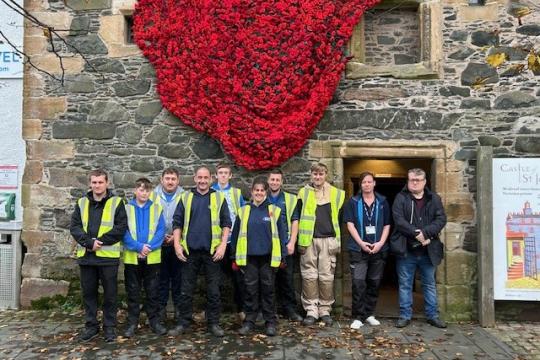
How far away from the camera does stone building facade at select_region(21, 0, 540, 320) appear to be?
20.5 ft

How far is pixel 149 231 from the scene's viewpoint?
527 centimetres

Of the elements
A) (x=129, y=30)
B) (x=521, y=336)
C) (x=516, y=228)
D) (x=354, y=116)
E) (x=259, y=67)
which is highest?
(x=129, y=30)

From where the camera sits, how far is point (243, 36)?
20.1 ft

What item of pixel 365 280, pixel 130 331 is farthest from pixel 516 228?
pixel 130 331

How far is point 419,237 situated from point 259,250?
1928 millimetres

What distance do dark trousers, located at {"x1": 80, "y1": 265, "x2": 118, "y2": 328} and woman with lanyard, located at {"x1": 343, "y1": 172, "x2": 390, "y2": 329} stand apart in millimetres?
2803

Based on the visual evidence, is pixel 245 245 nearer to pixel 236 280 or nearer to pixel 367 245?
pixel 236 280

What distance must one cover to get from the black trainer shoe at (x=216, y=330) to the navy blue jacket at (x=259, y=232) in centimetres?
79

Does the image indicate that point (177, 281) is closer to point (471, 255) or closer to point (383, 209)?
point (383, 209)

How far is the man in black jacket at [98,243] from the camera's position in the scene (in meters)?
5.04

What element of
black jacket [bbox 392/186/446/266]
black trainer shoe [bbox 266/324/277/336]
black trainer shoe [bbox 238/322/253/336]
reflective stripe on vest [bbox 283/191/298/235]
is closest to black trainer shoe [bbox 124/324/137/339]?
black trainer shoe [bbox 238/322/253/336]

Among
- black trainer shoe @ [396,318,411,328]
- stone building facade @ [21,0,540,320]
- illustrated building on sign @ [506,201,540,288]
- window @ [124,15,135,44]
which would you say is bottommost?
black trainer shoe @ [396,318,411,328]

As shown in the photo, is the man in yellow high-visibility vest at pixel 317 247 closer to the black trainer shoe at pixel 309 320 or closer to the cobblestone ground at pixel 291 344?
the black trainer shoe at pixel 309 320

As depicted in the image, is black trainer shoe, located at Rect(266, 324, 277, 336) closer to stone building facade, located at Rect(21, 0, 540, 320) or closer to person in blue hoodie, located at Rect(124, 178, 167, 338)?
person in blue hoodie, located at Rect(124, 178, 167, 338)
